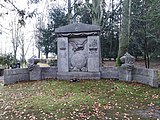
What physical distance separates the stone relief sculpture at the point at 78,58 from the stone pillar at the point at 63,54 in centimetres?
24

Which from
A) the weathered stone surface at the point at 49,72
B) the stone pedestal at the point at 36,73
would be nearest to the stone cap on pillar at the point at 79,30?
the weathered stone surface at the point at 49,72

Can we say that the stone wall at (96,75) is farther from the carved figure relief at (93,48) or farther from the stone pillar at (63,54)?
the carved figure relief at (93,48)

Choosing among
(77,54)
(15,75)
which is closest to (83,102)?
(77,54)

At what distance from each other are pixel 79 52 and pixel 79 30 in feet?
3.33

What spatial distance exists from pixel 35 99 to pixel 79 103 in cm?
148

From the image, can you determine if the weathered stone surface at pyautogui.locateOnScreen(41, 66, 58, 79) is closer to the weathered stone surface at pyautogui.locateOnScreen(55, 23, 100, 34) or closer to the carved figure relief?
the weathered stone surface at pyautogui.locateOnScreen(55, 23, 100, 34)

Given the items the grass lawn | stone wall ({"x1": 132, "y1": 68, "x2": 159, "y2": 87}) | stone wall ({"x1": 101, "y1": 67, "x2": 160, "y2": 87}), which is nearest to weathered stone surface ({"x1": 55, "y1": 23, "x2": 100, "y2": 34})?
stone wall ({"x1": 101, "y1": 67, "x2": 160, "y2": 87})

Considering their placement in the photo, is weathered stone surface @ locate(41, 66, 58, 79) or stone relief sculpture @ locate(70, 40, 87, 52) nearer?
stone relief sculpture @ locate(70, 40, 87, 52)

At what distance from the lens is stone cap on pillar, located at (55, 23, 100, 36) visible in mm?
8438

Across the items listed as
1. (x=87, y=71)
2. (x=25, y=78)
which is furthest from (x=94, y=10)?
(x=25, y=78)

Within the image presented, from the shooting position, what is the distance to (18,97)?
620 cm

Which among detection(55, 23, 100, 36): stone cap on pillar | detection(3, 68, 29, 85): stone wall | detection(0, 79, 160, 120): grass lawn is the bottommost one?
detection(0, 79, 160, 120): grass lawn

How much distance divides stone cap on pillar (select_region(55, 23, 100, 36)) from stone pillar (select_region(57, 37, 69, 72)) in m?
0.31

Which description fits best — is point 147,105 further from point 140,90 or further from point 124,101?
point 140,90
